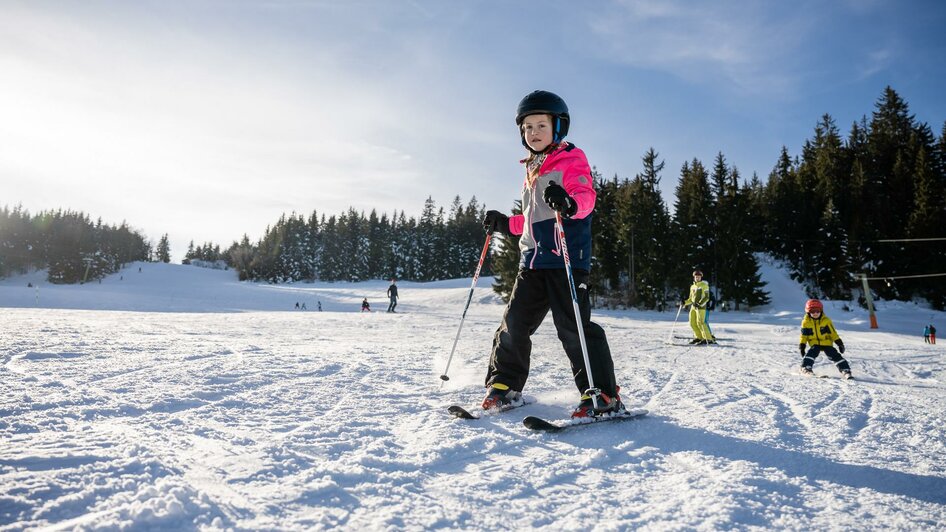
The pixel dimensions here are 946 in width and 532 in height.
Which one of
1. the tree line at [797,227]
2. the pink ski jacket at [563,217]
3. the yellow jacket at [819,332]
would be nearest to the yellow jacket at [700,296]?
the yellow jacket at [819,332]

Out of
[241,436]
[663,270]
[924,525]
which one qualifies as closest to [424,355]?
[241,436]

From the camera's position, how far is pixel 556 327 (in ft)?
8.89

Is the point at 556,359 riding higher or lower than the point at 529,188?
lower

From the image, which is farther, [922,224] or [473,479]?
[922,224]

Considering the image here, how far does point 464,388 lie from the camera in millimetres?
3359

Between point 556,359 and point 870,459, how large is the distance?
374cm

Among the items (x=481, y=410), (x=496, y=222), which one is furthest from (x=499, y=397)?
(x=496, y=222)

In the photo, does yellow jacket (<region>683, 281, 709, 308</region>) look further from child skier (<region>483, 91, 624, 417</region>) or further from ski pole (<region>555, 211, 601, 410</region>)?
ski pole (<region>555, 211, 601, 410</region>)

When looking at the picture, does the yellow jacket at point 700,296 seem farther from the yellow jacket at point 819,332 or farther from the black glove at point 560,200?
the black glove at point 560,200

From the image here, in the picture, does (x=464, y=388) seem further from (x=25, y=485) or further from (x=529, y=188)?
(x=25, y=485)

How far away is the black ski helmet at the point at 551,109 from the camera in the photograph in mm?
2992

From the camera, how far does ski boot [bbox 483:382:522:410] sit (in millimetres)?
2712

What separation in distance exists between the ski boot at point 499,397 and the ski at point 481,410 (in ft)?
0.06

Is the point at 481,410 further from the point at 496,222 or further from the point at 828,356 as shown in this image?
the point at 828,356
